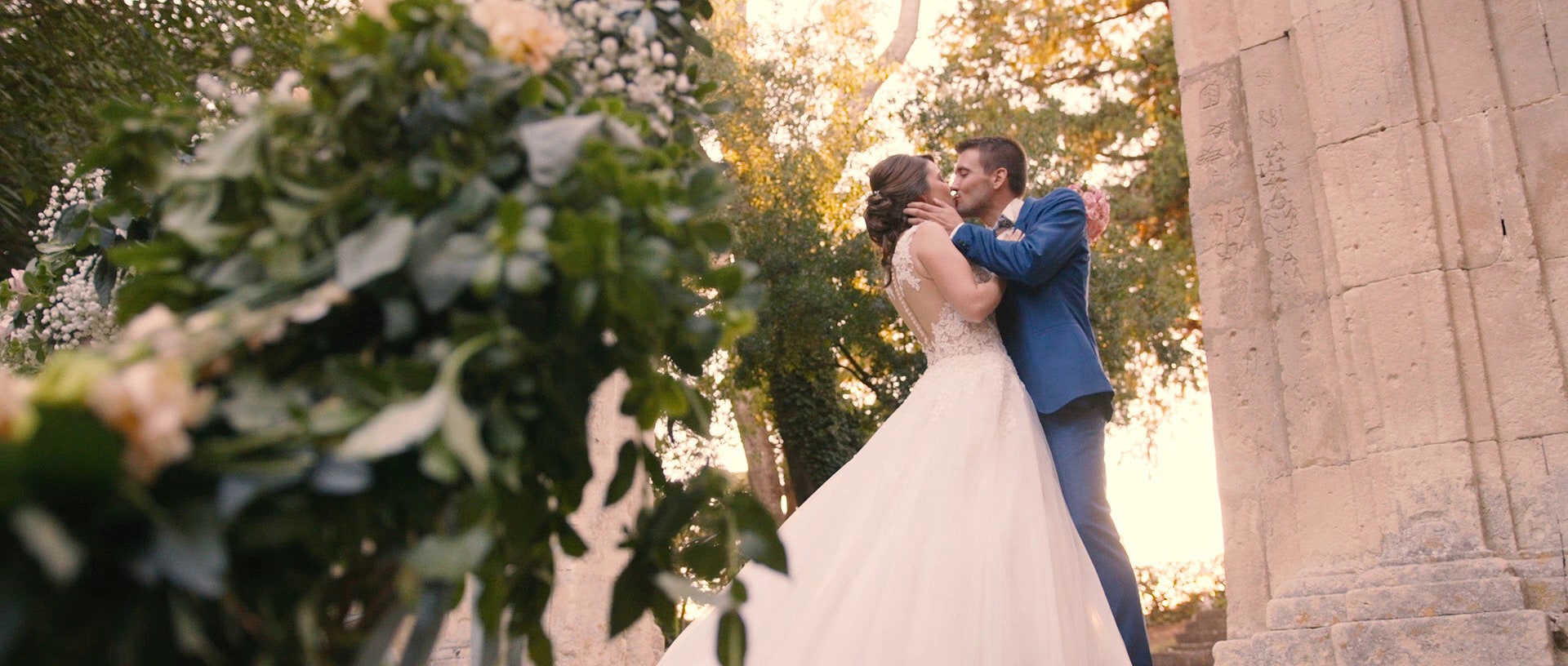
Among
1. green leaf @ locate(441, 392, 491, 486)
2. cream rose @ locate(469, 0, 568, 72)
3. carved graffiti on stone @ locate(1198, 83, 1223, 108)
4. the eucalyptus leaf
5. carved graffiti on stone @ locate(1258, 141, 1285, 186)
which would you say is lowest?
the eucalyptus leaf

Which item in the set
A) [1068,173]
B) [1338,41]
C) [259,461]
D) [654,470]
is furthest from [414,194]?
[1068,173]

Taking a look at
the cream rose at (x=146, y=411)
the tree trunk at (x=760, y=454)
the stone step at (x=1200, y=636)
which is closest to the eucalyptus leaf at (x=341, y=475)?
the cream rose at (x=146, y=411)

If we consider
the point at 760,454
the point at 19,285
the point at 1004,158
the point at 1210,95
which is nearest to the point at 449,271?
the point at 19,285

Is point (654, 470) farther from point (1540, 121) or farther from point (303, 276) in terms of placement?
point (1540, 121)

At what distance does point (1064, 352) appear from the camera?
3.83 m

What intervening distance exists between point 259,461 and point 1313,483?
184 inches

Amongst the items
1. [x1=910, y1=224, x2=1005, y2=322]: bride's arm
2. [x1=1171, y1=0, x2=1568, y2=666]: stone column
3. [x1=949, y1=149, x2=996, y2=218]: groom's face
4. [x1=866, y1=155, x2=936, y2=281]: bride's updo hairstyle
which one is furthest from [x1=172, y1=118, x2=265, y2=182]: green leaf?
[x1=1171, y1=0, x2=1568, y2=666]: stone column

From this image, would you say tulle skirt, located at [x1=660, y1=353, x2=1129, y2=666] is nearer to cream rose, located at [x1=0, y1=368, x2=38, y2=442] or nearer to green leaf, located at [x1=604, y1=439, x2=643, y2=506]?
green leaf, located at [x1=604, y1=439, x2=643, y2=506]

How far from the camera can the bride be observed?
3213mm

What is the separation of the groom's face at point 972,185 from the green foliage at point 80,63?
4533mm

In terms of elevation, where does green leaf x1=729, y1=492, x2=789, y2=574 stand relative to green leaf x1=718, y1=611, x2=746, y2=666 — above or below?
above

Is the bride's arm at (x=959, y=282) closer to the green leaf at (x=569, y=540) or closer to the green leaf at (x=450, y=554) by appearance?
the green leaf at (x=569, y=540)

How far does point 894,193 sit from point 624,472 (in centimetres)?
315

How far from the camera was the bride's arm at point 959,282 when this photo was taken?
3.97 metres
